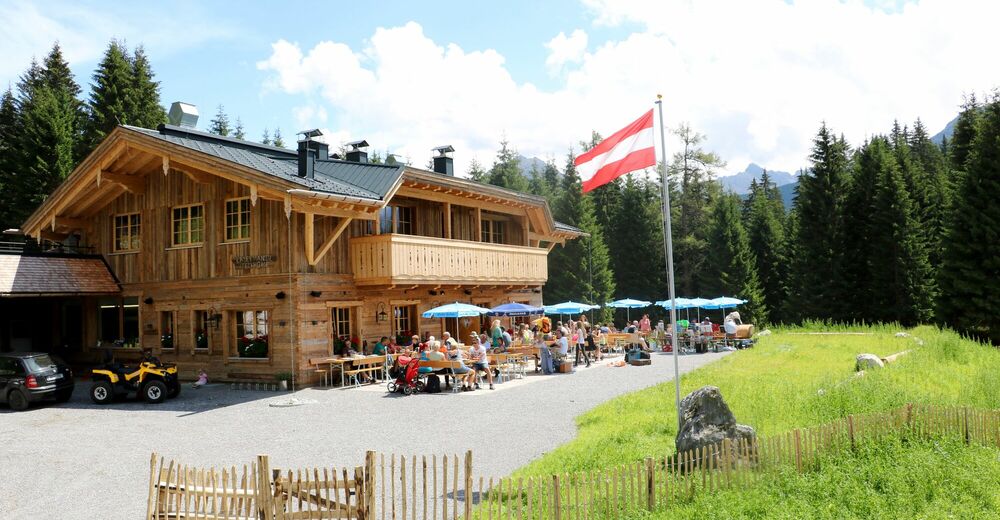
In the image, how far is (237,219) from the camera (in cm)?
1967

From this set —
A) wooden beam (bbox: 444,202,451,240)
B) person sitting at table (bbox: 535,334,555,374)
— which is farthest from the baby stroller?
wooden beam (bbox: 444,202,451,240)

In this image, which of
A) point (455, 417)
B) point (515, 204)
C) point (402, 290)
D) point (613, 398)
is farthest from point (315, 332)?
point (515, 204)

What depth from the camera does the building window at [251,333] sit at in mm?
18891

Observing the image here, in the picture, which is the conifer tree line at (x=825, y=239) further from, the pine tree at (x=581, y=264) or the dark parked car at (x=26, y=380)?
the dark parked car at (x=26, y=380)

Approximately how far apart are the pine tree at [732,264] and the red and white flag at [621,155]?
35.1 metres

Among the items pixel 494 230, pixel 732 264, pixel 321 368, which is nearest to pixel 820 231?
pixel 732 264

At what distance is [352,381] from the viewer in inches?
742

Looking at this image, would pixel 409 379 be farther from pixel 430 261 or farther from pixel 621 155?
pixel 621 155

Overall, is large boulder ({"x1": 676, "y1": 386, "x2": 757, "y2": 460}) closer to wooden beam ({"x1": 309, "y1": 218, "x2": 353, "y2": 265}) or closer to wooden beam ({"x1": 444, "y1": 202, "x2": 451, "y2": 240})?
wooden beam ({"x1": 309, "y1": 218, "x2": 353, "y2": 265})

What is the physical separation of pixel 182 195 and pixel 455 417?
1261 centimetres

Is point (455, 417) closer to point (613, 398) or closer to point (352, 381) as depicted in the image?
point (613, 398)

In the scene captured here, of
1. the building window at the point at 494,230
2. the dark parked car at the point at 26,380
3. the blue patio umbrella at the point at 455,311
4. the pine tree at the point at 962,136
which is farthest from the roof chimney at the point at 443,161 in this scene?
the pine tree at the point at 962,136

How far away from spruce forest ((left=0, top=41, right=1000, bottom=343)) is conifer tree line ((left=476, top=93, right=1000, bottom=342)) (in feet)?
0.25

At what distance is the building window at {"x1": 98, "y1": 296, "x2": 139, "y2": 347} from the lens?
858 inches
